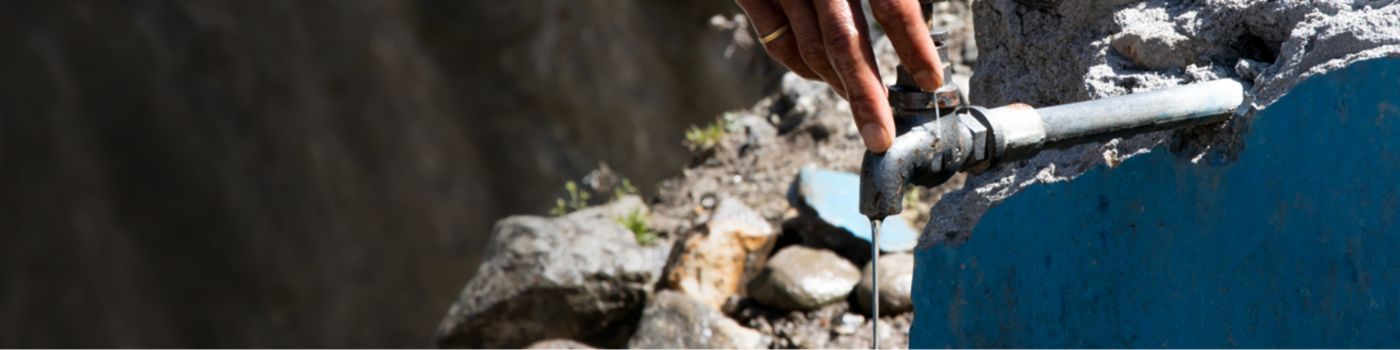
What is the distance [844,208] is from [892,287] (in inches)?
13.1

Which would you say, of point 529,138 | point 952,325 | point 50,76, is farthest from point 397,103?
point 952,325

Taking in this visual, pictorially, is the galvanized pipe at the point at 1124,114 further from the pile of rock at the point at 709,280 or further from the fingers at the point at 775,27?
the pile of rock at the point at 709,280

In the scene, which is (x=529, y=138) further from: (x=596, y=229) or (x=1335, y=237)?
(x=1335, y=237)

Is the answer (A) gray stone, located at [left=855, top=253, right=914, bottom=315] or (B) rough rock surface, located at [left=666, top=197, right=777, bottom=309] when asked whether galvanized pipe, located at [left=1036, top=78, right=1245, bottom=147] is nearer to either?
(A) gray stone, located at [left=855, top=253, right=914, bottom=315]

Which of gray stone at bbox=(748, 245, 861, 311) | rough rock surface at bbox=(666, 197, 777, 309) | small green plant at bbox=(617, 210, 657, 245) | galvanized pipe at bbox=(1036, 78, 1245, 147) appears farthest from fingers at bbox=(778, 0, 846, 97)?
small green plant at bbox=(617, 210, 657, 245)

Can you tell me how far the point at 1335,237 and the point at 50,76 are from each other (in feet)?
31.7

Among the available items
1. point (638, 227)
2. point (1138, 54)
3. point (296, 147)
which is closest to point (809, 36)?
point (1138, 54)

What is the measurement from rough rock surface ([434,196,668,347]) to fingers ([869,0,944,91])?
2.05 meters

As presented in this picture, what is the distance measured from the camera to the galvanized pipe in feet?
5.57

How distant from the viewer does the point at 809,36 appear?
170 centimetres

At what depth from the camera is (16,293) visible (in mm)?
10156

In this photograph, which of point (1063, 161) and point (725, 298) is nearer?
point (1063, 161)

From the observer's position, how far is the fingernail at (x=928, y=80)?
1654mm

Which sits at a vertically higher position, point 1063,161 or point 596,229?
point 596,229
